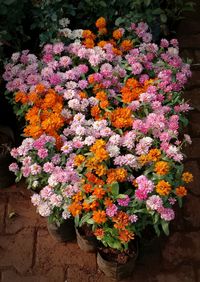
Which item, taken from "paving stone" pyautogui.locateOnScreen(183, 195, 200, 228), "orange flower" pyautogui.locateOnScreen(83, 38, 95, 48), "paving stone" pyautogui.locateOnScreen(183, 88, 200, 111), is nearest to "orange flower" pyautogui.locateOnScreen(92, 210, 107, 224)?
"paving stone" pyautogui.locateOnScreen(183, 195, 200, 228)

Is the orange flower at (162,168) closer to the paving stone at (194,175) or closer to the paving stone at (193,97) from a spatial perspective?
the paving stone at (194,175)

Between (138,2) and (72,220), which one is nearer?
(72,220)

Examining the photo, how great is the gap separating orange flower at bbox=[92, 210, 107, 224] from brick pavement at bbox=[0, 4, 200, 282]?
740 millimetres

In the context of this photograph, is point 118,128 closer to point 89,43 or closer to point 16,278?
point 89,43

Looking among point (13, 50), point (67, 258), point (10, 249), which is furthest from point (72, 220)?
point (13, 50)

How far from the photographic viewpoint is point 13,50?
3.47 m

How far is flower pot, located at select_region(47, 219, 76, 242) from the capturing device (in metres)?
2.87

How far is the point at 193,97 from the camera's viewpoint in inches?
155

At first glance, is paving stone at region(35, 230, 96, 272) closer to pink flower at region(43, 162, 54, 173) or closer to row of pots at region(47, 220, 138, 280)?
row of pots at region(47, 220, 138, 280)

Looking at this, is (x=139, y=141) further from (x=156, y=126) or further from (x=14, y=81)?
(x=14, y=81)

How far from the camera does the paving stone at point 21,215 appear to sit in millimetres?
3176

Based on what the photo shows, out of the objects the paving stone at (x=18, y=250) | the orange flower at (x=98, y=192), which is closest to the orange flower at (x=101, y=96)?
the orange flower at (x=98, y=192)

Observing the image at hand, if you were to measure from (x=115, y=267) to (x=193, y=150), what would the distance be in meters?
1.32

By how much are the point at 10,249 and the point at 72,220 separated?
0.56 meters
